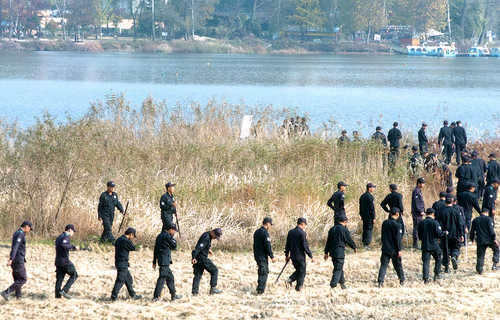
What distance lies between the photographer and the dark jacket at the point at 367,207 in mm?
16094

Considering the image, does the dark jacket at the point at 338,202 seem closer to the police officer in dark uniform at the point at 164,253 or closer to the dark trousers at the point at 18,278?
the police officer in dark uniform at the point at 164,253

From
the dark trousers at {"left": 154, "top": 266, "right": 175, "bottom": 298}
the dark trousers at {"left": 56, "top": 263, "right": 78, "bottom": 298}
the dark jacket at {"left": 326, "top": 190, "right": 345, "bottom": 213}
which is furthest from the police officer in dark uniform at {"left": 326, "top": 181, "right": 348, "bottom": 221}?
the dark trousers at {"left": 56, "top": 263, "right": 78, "bottom": 298}

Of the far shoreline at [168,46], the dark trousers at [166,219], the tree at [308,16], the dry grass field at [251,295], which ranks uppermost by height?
the tree at [308,16]

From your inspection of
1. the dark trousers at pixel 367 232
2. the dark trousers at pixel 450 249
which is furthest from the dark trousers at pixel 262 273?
the dark trousers at pixel 367 232

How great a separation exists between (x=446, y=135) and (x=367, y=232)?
8361 mm

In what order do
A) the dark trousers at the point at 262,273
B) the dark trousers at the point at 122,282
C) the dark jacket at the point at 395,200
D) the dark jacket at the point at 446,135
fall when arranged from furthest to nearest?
the dark jacket at the point at 446,135
the dark jacket at the point at 395,200
the dark trousers at the point at 262,273
the dark trousers at the point at 122,282

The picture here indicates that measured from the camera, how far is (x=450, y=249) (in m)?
14.8

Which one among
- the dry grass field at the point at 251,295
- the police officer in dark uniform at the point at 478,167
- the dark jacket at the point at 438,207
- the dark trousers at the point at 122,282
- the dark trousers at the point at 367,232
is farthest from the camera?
the police officer in dark uniform at the point at 478,167

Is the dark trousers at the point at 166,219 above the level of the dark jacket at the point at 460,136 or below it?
below

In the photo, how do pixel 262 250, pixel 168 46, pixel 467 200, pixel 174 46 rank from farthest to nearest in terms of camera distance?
pixel 174 46 < pixel 168 46 < pixel 467 200 < pixel 262 250

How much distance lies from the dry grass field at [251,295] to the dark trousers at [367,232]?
961 mm

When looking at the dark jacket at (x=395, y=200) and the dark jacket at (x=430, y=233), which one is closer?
the dark jacket at (x=430, y=233)

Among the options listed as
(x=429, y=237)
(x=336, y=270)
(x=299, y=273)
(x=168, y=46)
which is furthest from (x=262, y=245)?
Result: (x=168, y=46)

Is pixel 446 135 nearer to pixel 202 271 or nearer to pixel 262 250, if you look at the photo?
pixel 262 250
